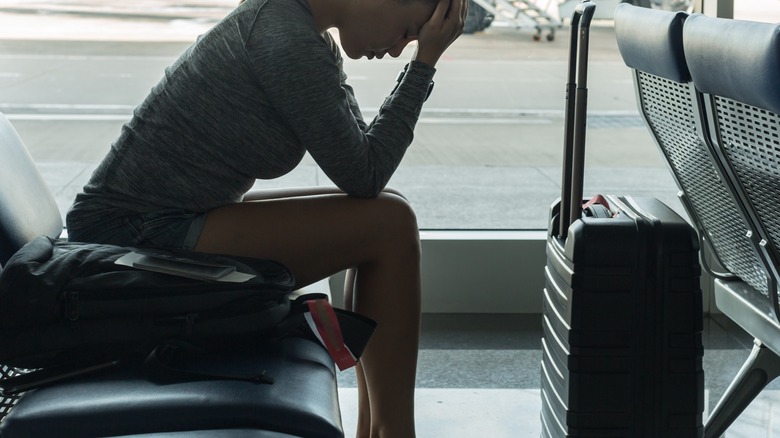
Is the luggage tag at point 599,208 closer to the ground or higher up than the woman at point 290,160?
closer to the ground

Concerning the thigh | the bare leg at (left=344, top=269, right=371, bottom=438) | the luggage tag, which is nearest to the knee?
the thigh

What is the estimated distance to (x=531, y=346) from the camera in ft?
9.72

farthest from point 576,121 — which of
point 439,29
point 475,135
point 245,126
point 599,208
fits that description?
point 475,135

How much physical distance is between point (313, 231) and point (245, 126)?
220 millimetres

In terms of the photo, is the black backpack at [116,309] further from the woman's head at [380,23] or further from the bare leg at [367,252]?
the woman's head at [380,23]

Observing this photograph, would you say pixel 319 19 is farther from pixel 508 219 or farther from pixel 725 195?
pixel 508 219

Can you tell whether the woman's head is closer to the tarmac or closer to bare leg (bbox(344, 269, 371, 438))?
bare leg (bbox(344, 269, 371, 438))

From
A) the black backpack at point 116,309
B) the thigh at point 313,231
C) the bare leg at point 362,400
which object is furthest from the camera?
the bare leg at point 362,400

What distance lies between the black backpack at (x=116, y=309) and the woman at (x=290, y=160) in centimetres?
23

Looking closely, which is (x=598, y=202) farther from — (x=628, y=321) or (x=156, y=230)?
(x=156, y=230)

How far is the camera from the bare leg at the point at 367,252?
171 centimetres

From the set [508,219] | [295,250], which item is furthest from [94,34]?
[295,250]

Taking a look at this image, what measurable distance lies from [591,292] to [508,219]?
1.67 metres

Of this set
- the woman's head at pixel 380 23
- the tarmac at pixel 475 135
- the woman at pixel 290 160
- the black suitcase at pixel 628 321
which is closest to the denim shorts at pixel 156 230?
the woman at pixel 290 160
